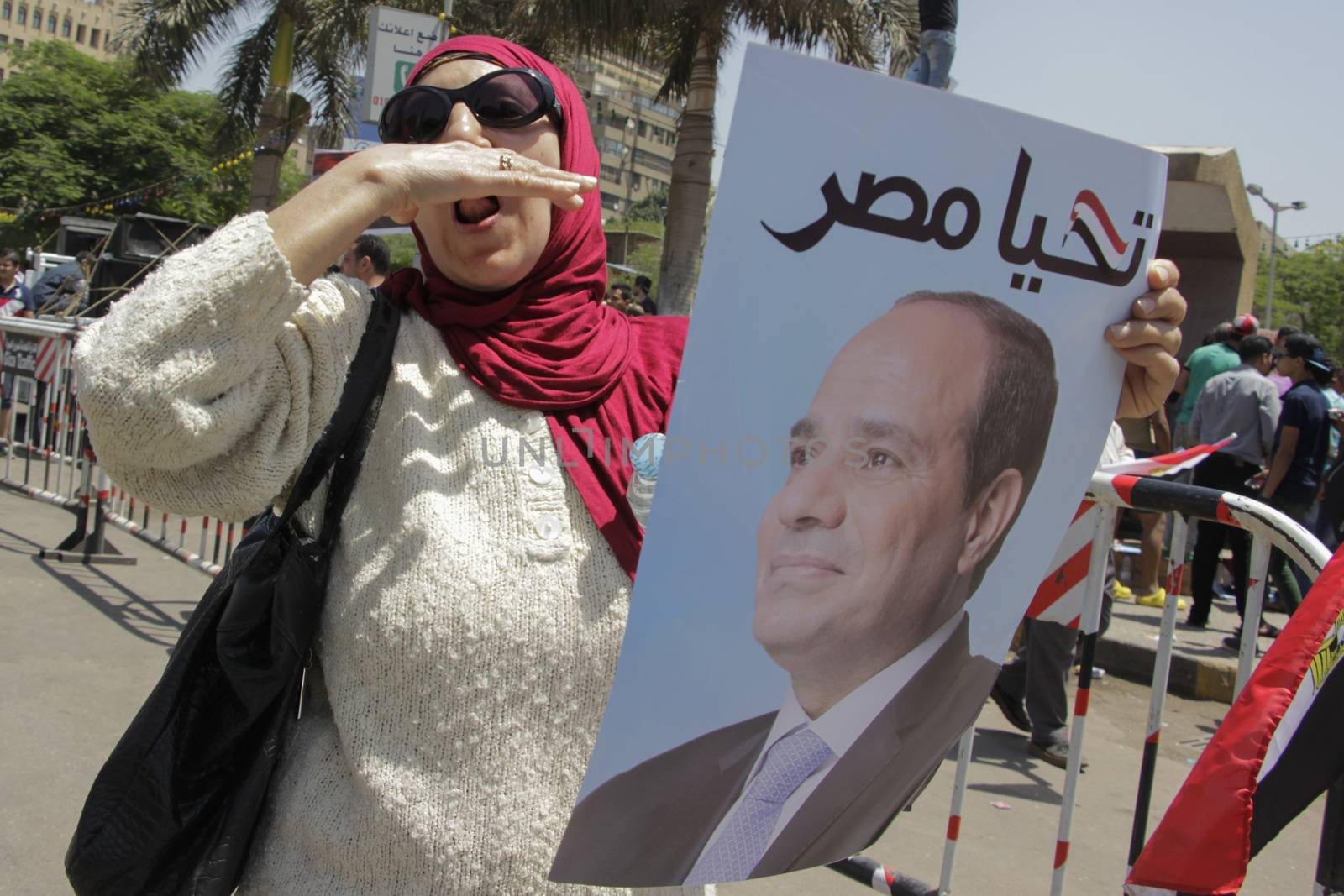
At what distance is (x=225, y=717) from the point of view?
1.61m

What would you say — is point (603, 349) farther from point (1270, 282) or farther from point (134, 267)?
point (1270, 282)

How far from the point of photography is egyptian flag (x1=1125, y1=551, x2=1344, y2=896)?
1818mm

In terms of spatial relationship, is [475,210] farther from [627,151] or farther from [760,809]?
[627,151]

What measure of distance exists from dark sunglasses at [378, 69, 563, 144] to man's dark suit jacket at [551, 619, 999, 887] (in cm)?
95

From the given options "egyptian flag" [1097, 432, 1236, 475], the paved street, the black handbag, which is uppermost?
"egyptian flag" [1097, 432, 1236, 475]

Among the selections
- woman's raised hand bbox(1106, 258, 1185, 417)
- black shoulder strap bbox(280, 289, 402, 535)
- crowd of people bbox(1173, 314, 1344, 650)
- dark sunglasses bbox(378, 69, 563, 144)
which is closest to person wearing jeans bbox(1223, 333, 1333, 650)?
crowd of people bbox(1173, 314, 1344, 650)

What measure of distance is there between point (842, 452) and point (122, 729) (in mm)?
3897

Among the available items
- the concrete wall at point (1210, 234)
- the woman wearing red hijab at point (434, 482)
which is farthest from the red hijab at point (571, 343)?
the concrete wall at point (1210, 234)

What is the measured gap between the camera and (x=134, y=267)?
17875 mm

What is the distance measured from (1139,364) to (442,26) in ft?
24.5

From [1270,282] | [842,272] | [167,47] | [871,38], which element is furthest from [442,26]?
[1270,282]

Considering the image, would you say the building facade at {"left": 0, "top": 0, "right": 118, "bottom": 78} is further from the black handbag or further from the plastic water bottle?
the plastic water bottle

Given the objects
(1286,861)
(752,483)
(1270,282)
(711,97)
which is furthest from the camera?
(1270,282)

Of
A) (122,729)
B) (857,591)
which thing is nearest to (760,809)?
(857,591)
